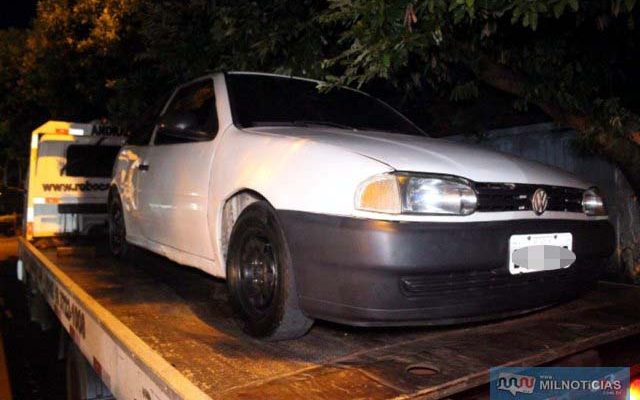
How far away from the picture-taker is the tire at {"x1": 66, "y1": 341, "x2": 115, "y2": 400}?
304 centimetres

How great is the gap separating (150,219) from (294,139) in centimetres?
175

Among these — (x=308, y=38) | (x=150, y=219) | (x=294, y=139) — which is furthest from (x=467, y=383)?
(x=308, y=38)

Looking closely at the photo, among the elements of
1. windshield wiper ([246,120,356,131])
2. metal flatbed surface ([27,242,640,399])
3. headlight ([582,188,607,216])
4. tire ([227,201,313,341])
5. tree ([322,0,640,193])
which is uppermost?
tree ([322,0,640,193])

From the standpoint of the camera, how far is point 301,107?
343 centimetres

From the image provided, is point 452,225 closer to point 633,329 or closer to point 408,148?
point 408,148

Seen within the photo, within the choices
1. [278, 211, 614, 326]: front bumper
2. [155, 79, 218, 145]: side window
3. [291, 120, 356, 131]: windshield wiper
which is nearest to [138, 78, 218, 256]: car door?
[155, 79, 218, 145]: side window

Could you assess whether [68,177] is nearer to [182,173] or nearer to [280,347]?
[182,173]

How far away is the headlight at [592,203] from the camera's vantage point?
271 cm

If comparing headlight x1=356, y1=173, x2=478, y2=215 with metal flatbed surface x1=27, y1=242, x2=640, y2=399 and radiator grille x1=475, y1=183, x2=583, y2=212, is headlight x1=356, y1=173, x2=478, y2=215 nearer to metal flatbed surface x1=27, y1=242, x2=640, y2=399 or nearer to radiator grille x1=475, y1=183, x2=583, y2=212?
radiator grille x1=475, y1=183, x2=583, y2=212

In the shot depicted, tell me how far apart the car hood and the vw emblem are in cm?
6

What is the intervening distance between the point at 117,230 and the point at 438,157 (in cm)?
335

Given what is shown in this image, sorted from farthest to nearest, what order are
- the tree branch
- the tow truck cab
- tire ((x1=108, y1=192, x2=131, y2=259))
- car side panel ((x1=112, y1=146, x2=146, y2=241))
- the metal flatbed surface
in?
the tow truck cab → tire ((x1=108, y1=192, x2=131, y2=259)) → car side panel ((x1=112, y1=146, x2=146, y2=241)) → the tree branch → the metal flatbed surface

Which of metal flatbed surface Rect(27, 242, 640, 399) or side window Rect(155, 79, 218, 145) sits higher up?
side window Rect(155, 79, 218, 145)

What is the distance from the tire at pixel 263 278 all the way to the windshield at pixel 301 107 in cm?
69
